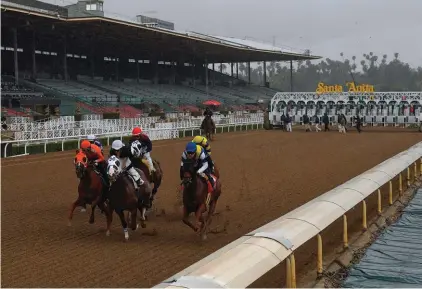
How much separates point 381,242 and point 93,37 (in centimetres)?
3704

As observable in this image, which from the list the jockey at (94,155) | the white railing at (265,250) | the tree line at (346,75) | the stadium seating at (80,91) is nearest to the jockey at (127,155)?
the jockey at (94,155)

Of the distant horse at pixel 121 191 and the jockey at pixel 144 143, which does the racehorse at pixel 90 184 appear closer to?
the distant horse at pixel 121 191

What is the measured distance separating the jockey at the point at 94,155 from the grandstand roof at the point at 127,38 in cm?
2484

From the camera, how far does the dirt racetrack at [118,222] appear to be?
586 centimetres

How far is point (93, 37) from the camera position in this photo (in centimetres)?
4128

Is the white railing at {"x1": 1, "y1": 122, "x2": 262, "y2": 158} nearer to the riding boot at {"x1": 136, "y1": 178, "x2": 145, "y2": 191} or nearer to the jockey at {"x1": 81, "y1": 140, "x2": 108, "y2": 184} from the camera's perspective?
the jockey at {"x1": 81, "y1": 140, "x2": 108, "y2": 184}

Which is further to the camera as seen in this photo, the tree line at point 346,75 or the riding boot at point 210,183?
the tree line at point 346,75

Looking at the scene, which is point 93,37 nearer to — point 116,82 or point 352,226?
point 116,82

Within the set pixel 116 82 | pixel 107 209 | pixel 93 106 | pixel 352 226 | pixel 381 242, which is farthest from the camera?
pixel 116 82

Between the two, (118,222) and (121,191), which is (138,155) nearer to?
(121,191)

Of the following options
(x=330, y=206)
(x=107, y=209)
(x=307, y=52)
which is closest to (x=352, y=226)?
(x=330, y=206)

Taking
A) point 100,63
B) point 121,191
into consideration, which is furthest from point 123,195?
point 100,63

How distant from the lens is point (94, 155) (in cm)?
781

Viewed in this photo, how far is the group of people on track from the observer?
281 inches
